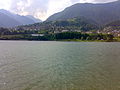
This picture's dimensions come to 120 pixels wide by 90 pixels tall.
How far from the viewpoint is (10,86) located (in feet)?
79.3

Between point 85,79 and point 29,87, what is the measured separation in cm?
998

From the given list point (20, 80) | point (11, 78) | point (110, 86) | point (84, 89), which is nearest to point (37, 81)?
point (20, 80)

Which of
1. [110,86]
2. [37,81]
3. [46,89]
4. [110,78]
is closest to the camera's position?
[46,89]

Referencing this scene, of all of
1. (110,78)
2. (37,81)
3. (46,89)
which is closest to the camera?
(46,89)

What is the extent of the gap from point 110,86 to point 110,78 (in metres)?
4.89

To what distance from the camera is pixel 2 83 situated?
84.1 feet

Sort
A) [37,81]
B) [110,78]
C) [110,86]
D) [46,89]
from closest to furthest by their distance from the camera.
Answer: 1. [46,89]
2. [110,86]
3. [37,81]
4. [110,78]

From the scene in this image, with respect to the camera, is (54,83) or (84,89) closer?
(84,89)

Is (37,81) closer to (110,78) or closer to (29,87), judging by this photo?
(29,87)

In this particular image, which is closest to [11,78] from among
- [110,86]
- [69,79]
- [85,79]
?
[69,79]

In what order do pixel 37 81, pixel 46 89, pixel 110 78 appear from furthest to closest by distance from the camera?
1. pixel 110 78
2. pixel 37 81
3. pixel 46 89

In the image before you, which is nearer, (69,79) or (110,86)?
(110,86)

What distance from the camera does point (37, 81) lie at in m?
27.0

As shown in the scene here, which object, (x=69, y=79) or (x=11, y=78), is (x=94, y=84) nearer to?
(x=69, y=79)
